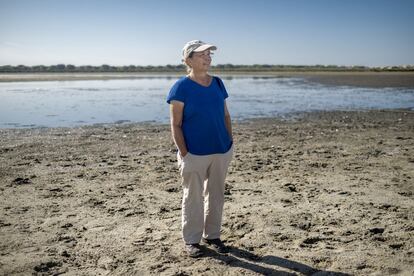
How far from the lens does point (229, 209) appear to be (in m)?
5.92

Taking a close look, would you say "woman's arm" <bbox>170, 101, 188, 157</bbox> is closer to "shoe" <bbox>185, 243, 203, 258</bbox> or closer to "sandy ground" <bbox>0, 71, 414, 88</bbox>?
"shoe" <bbox>185, 243, 203, 258</bbox>

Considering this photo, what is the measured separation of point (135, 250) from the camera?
4660 mm

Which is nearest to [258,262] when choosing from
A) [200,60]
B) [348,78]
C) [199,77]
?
[199,77]

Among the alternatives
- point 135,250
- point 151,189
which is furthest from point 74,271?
point 151,189

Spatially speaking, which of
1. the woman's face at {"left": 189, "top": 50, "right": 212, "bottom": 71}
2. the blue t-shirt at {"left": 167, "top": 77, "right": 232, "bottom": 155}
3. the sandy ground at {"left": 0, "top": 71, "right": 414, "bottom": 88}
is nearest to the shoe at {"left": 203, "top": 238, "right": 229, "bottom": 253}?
the blue t-shirt at {"left": 167, "top": 77, "right": 232, "bottom": 155}

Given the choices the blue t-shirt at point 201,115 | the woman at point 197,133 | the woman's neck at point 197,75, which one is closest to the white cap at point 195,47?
the woman at point 197,133

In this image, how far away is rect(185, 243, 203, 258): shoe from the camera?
446 cm

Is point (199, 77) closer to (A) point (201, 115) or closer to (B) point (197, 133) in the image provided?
(A) point (201, 115)

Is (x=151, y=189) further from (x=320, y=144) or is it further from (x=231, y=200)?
(x=320, y=144)

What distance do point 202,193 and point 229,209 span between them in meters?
1.53

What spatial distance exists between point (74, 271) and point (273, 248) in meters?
2.28

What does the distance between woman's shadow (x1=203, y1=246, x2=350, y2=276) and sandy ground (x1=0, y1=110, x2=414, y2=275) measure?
0.01 m

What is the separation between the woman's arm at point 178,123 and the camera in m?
4.21

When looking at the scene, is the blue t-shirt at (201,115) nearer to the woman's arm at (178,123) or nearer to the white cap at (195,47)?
the woman's arm at (178,123)
